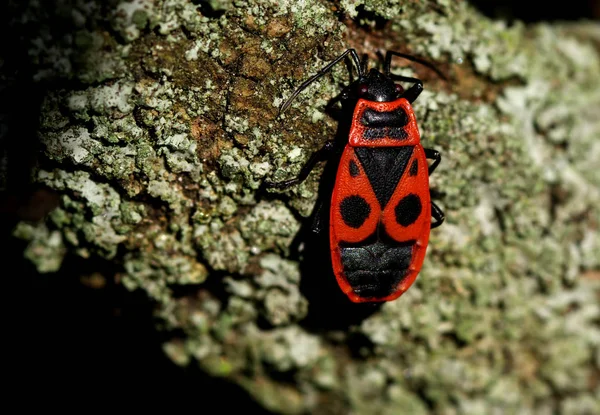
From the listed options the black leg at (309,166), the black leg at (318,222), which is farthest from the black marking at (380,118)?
the black leg at (318,222)

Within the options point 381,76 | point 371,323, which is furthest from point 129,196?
point 371,323

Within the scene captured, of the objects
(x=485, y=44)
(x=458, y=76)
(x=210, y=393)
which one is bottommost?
(x=210, y=393)

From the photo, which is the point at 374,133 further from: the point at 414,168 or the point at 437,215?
the point at 437,215

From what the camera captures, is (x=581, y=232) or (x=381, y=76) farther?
(x=581, y=232)

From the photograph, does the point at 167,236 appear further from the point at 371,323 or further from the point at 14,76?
the point at 371,323

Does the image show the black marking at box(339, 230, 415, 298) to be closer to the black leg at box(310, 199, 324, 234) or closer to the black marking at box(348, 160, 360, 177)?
the black leg at box(310, 199, 324, 234)

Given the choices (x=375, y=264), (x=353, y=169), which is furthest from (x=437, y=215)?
(x=353, y=169)

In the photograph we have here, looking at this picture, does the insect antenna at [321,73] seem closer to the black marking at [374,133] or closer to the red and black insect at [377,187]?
the red and black insect at [377,187]
